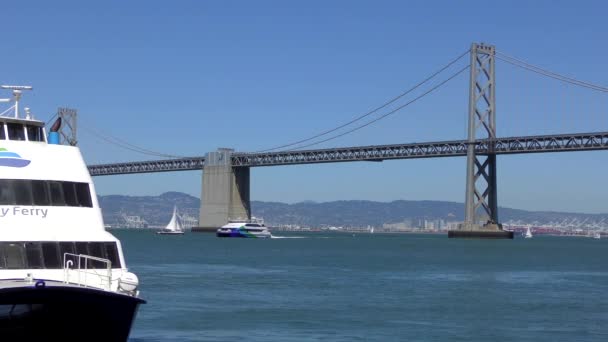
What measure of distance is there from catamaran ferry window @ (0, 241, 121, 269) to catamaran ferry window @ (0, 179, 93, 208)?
82cm

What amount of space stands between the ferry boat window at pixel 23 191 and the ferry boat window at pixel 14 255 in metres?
0.88

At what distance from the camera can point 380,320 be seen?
2653 centimetres

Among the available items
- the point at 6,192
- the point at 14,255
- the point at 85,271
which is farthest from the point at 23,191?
the point at 85,271

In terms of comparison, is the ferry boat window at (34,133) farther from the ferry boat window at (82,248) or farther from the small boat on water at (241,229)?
the small boat on water at (241,229)

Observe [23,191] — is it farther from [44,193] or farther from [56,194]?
[56,194]

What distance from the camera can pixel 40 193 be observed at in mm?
16859

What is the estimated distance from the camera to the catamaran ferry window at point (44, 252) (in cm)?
1592

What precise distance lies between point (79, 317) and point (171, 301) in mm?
14418

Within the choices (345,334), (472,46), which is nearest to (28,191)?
(345,334)

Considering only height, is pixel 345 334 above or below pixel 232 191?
below

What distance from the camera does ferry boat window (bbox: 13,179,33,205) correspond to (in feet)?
54.4

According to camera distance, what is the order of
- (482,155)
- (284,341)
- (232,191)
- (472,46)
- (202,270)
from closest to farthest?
(284,341) → (202,270) → (482,155) → (472,46) → (232,191)

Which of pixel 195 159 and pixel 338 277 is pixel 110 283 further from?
pixel 195 159

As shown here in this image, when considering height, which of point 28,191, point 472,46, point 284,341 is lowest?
point 284,341
